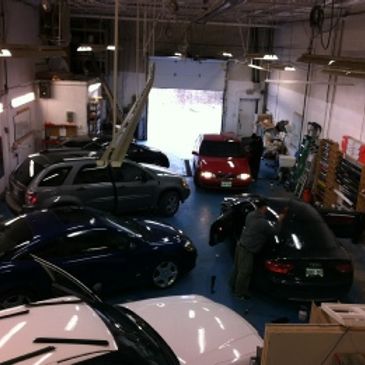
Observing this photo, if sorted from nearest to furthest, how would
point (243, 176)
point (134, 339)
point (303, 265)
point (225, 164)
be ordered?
1. point (134, 339)
2. point (303, 265)
3. point (243, 176)
4. point (225, 164)

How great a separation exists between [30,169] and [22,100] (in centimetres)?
436

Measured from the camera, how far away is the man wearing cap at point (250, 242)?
6.82 m

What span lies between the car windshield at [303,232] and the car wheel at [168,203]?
3542 millimetres

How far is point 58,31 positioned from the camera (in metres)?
10.9

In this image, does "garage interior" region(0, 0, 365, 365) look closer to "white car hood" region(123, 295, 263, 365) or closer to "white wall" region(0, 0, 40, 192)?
"white wall" region(0, 0, 40, 192)

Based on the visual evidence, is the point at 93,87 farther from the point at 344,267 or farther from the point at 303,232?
the point at 344,267

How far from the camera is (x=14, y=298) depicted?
6.06 meters

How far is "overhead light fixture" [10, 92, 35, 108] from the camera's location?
12.4 metres

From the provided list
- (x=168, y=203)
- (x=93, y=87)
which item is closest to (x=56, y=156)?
(x=168, y=203)

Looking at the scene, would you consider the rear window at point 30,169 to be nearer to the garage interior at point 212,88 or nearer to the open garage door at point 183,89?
the garage interior at point 212,88

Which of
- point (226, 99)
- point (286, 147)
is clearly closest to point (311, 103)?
point (286, 147)

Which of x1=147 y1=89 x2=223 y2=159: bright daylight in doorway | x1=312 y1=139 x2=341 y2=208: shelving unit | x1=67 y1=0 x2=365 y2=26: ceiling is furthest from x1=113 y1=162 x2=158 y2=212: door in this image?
x1=147 y1=89 x2=223 y2=159: bright daylight in doorway

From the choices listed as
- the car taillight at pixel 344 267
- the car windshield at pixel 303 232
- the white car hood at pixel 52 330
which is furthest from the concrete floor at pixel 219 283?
the white car hood at pixel 52 330

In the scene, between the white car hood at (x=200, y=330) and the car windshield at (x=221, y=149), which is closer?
the white car hood at (x=200, y=330)
